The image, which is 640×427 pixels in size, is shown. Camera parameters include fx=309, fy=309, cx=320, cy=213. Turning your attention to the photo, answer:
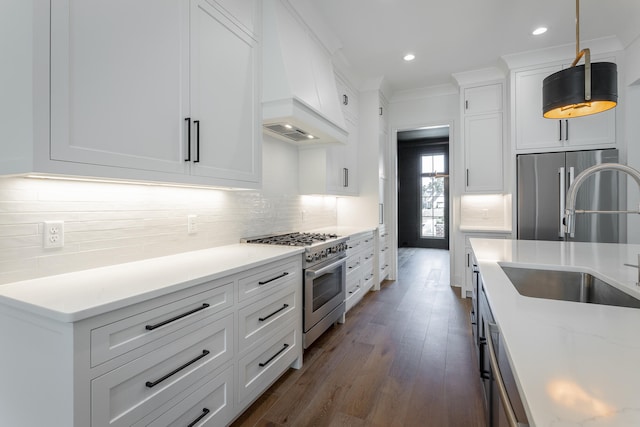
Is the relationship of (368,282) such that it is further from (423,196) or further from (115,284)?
(423,196)

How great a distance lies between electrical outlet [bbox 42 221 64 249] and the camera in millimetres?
1362

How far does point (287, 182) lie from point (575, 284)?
2500 millimetres

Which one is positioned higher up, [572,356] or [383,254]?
[572,356]

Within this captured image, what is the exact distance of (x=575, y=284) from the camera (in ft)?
5.05

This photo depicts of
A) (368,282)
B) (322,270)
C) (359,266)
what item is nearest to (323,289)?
(322,270)

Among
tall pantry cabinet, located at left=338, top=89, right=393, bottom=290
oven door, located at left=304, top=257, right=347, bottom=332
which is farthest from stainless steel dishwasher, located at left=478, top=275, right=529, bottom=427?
tall pantry cabinet, located at left=338, top=89, right=393, bottom=290

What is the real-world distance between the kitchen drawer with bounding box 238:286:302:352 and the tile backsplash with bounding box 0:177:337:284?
653mm

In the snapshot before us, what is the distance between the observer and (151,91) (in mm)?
1462

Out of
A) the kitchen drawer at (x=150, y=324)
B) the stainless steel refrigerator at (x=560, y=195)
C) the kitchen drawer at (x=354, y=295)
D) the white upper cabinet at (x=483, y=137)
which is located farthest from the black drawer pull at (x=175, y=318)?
the white upper cabinet at (x=483, y=137)

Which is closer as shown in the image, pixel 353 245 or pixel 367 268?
pixel 353 245

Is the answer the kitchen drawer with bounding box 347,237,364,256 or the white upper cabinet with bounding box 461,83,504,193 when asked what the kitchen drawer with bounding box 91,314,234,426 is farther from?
the white upper cabinet with bounding box 461,83,504,193

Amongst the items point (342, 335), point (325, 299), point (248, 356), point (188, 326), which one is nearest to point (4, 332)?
point (188, 326)

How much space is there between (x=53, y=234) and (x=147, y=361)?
74 centimetres

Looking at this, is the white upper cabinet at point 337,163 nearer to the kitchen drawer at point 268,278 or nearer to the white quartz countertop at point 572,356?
the kitchen drawer at point 268,278
